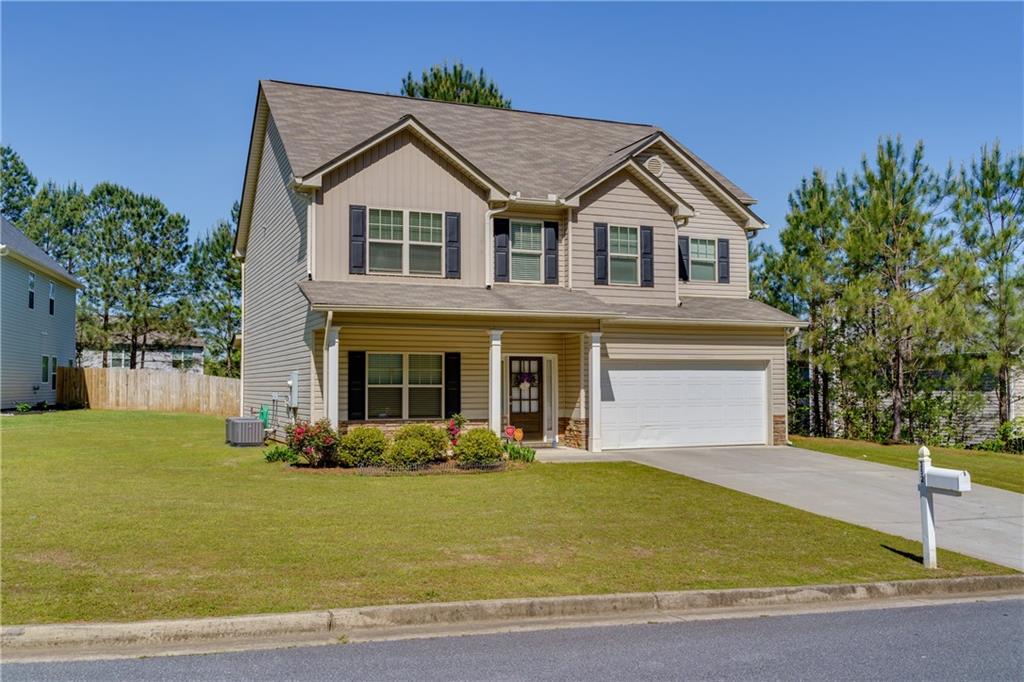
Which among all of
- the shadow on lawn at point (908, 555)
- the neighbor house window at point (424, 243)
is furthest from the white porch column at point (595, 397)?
the shadow on lawn at point (908, 555)

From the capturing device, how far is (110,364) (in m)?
46.7

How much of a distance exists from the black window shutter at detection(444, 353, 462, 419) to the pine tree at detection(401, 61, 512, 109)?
22.7m

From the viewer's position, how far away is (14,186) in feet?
160

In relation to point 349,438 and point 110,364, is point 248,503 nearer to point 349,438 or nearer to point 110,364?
point 349,438

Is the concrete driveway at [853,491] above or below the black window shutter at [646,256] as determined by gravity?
below

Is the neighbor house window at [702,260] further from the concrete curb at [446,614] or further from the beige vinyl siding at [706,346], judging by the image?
the concrete curb at [446,614]

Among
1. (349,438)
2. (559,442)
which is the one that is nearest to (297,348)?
(349,438)

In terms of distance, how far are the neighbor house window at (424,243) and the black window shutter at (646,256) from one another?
17.2ft

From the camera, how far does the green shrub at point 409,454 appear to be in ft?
49.2

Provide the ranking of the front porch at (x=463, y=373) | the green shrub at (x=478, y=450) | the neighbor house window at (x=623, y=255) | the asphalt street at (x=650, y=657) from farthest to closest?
the neighbor house window at (x=623, y=255) → the front porch at (x=463, y=373) → the green shrub at (x=478, y=450) → the asphalt street at (x=650, y=657)

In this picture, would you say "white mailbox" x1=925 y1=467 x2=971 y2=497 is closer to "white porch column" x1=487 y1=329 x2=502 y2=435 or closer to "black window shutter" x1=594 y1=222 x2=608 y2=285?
"white porch column" x1=487 y1=329 x2=502 y2=435

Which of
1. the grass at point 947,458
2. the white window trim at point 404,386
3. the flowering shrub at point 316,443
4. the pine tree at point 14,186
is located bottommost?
the grass at point 947,458

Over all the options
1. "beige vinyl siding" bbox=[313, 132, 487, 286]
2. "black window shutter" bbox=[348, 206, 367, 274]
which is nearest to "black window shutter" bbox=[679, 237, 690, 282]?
"beige vinyl siding" bbox=[313, 132, 487, 286]

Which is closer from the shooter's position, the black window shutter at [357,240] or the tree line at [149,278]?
the black window shutter at [357,240]
